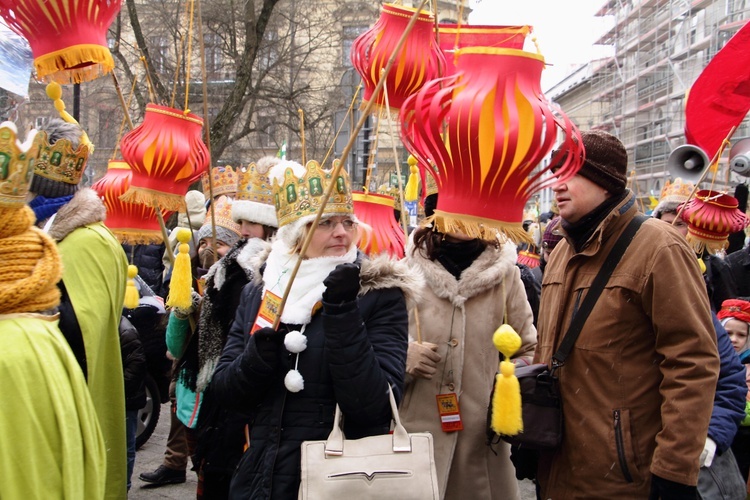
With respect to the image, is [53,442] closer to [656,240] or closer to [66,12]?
[656,240]

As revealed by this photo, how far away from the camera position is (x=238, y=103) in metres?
13.4

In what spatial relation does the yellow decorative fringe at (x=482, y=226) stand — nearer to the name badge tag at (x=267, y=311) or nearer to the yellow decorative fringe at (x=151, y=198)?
the name badge tag at (x=267, y=311)

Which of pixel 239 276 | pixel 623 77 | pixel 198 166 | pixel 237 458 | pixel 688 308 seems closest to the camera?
pixel 688 308

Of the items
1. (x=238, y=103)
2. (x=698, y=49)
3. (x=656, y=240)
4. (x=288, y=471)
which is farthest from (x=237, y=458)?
(x=698, y=49)

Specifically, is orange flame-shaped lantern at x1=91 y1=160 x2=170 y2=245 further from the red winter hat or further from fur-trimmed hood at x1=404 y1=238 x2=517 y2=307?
the red winter hat

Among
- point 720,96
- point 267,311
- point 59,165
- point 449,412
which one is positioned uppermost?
point 720,96

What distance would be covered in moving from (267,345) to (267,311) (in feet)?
0.83

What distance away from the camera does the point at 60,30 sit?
3957 millimetres

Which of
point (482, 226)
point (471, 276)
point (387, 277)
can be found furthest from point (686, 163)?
point (387, 277)

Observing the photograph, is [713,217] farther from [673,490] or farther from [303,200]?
[303,200]

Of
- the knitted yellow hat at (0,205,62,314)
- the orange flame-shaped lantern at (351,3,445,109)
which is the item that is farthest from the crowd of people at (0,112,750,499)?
the orange flame-shaped lantern at (351,3,445,109)

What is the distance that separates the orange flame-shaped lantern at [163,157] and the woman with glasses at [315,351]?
1743 millimetres

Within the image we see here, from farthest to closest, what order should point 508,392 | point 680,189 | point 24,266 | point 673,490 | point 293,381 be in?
point 680,189, point 508,392, point 293,381, point 673,490, point 24,266

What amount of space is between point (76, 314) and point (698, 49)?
1975 centimetres
